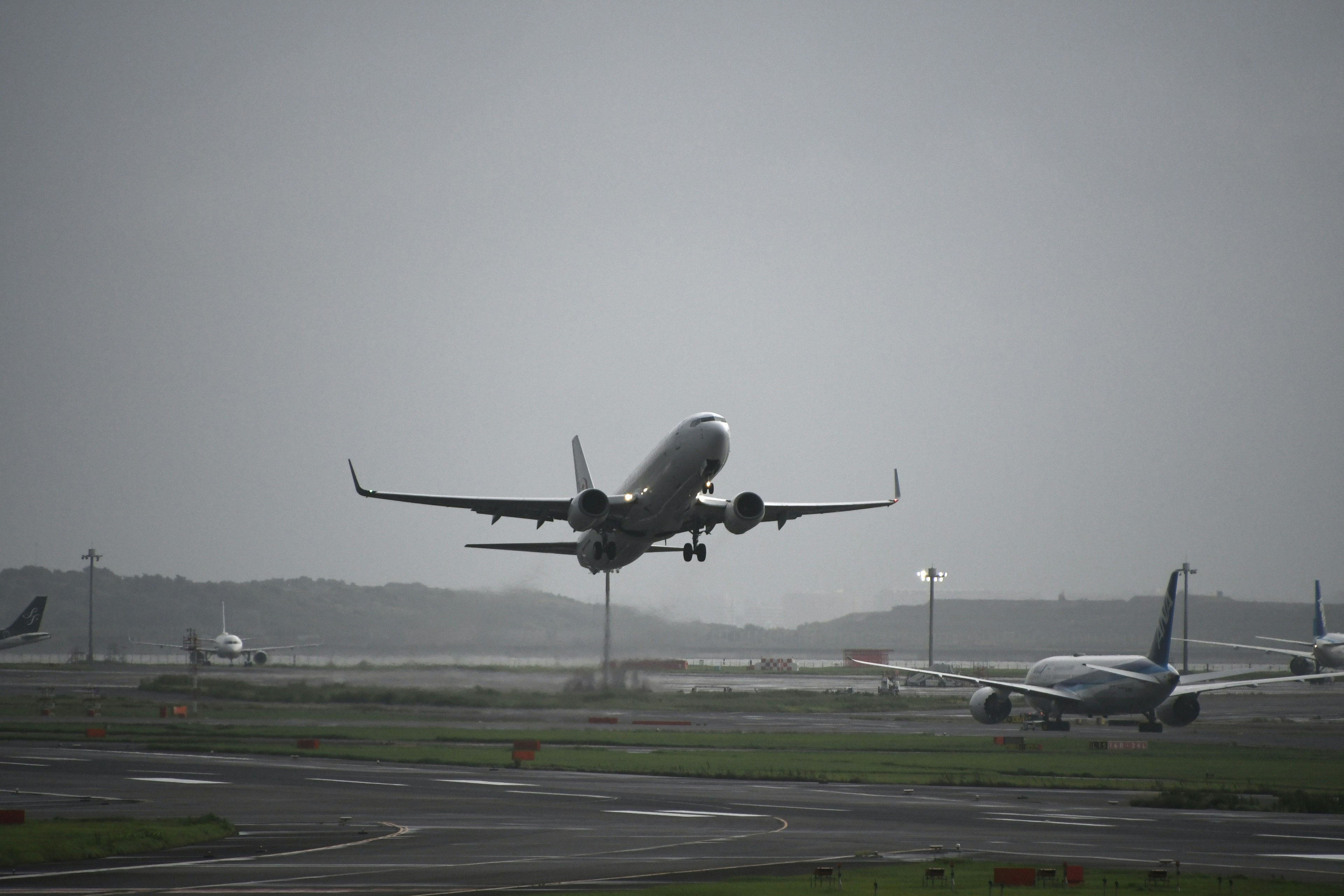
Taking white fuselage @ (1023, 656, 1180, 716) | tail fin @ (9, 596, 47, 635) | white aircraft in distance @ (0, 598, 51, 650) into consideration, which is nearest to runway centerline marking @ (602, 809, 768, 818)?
white fuselage @ (1023, 656, 1180, 716)

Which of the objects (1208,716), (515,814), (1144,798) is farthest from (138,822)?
(1208,716)

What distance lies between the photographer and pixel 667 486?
4419 cm

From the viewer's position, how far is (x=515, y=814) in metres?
33.1

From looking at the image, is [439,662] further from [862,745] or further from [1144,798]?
[1144,798]

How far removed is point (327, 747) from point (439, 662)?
30332mm

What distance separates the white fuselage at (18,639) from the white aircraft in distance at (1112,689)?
88.9 m

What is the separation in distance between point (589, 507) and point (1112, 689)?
33.2 metres

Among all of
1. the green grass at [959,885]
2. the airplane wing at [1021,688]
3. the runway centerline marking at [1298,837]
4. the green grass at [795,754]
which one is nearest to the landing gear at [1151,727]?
the airplane wing at [1021,688]

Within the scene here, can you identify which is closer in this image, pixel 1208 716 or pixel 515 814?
pixel 515 814

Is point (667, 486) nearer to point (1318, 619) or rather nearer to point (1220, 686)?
point (1220, 686)

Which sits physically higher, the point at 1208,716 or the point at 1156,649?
the point at 1156,649

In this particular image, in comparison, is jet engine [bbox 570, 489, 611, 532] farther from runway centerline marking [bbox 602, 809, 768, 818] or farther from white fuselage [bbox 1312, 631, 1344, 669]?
white fuselage [bbox 1312, 631, 1344, 669]

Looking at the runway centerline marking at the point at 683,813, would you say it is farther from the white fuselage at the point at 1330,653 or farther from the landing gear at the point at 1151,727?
the white fuselage at the point at 1330,653

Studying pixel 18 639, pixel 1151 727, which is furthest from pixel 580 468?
pixel 18 639
